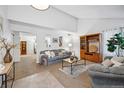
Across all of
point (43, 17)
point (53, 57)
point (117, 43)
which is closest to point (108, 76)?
point (117, 43)

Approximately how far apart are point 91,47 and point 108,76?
168 inches

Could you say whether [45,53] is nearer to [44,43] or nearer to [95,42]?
[44,43]

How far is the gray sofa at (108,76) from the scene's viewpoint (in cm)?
225

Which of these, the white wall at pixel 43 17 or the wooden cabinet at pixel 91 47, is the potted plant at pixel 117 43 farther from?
the white wall at pixel 43 17

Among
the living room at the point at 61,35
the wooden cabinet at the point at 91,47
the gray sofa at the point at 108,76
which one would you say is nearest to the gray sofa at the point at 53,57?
the living room at the point at 61,35

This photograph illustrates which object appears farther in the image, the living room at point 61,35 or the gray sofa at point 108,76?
the living room at point 61,35

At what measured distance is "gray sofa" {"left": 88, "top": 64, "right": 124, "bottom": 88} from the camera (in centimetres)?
225

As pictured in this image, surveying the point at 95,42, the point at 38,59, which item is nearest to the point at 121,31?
the point at 95,42

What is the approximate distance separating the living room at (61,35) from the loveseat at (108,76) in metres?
0.06

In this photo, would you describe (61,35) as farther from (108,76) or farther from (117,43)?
(108,76)

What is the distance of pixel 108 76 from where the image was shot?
2.30 metres
